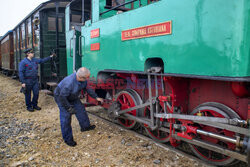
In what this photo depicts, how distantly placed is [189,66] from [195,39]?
31cm

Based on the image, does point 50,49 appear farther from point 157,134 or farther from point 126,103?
point 157,134

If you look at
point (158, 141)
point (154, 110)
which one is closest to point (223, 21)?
point (154, 110)

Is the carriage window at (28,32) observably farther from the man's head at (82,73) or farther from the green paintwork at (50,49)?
the man's head at (82,73)

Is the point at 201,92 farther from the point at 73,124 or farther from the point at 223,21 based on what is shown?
the point at 73,124

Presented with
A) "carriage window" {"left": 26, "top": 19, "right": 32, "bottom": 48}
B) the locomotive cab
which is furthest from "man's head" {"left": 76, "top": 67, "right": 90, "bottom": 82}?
"carriage window" {"left": 26, "top": 19, "right": 32, "bottom": 48}

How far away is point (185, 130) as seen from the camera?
114 inches

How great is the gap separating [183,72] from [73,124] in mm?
3126

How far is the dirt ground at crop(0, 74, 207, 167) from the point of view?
315 cm

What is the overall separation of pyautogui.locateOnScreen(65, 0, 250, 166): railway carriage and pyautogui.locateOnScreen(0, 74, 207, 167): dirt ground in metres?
0.33

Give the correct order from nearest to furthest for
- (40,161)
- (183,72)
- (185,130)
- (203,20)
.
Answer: (203,20) < (183,72) < (185,130) < (40,161)

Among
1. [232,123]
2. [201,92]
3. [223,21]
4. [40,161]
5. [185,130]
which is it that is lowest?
[40,161]

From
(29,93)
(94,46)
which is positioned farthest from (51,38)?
(94,46)

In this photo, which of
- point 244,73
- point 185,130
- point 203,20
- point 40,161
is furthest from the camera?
point 40,161

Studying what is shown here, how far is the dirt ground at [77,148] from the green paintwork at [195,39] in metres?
1.30
